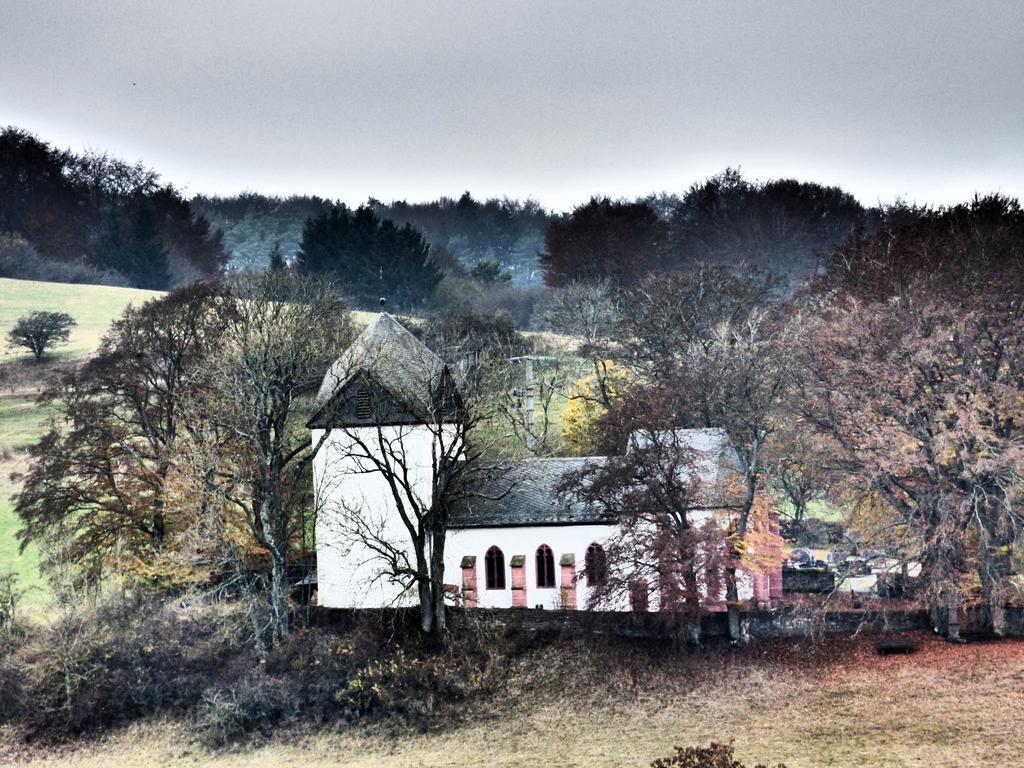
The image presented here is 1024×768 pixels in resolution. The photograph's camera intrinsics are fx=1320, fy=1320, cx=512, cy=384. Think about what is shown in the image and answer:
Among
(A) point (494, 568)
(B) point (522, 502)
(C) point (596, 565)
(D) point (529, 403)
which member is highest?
(D) point (529, 403)

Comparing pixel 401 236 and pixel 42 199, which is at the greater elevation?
pixel 42 199

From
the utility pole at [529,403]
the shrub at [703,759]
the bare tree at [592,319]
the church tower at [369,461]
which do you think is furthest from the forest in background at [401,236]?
the shrub at [703,759]

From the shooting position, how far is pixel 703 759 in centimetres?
3203

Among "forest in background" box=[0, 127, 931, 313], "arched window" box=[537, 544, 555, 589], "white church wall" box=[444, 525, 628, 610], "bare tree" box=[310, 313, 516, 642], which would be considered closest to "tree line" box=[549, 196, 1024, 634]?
"white church wall" box=[444, 525, 628, 610]

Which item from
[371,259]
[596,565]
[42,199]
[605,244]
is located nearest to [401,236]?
[371,259]

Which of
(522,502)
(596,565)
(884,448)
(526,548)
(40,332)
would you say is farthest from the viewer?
(40,332)

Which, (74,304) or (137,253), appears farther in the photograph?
(137,253)

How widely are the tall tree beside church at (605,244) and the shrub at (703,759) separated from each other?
194 ft

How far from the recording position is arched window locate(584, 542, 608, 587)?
141 ft

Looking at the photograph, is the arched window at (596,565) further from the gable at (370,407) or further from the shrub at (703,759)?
the shrub at (703,759)

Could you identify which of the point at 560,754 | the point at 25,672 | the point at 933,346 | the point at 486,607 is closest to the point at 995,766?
the point at 560,754

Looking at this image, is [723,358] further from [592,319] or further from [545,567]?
[592,319]

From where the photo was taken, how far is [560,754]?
3641 cm

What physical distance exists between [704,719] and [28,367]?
166 ft
